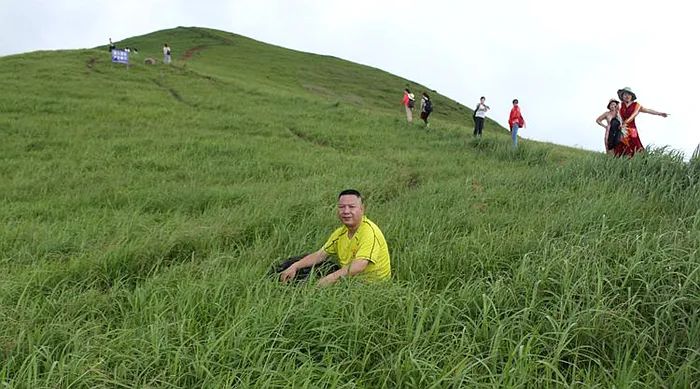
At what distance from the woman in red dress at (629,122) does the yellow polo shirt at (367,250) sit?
5.77m

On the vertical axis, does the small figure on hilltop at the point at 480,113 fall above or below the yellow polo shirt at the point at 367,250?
above

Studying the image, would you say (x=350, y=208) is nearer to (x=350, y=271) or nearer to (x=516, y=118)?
(x=350, y=271)

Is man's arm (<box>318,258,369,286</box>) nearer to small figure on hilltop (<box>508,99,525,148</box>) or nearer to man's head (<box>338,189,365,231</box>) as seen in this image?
man's head (<box>338,189,365,231</box>)

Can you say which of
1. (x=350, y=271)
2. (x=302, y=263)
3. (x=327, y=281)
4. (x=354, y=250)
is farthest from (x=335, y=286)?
(x=302, y=263)

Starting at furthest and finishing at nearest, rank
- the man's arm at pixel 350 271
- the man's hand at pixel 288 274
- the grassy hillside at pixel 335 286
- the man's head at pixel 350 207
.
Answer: the man's head at pixel 350 207, the man's hand at pixel 288 274, the man's arm at pixel 350 271, the grassy hillside at pixel 335 286

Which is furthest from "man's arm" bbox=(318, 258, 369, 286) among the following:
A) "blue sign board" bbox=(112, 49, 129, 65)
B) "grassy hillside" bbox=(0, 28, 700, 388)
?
"blue sign board" bbox=(112, 49, 129, 65)

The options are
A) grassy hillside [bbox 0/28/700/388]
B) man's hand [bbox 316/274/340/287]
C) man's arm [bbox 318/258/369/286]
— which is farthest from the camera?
man's arm [bbox 318/258/369/286]

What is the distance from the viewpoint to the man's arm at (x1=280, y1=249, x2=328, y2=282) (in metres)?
4.19

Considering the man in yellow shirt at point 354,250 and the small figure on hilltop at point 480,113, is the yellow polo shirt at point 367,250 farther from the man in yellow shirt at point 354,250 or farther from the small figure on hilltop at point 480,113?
the small figure on hilltop at point 480,113

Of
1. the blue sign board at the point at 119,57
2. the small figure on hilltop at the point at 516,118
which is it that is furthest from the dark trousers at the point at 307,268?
the blue sign board at the point at 119,57

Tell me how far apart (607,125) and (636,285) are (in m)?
5.70

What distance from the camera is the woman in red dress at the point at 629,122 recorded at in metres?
7.91

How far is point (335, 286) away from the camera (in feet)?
11.9

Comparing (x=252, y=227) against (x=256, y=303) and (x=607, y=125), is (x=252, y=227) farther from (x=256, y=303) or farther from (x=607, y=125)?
(x=607, y=125)
